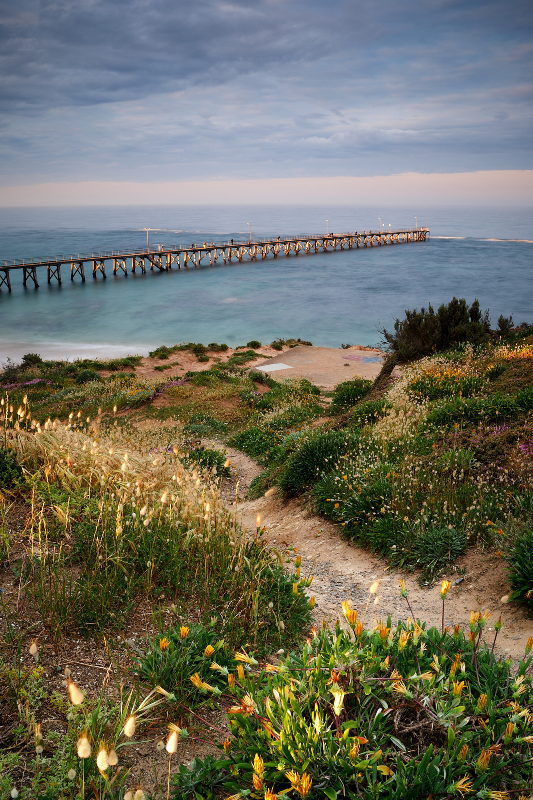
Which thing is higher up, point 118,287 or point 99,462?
point 118,287

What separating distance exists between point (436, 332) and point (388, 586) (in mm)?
11365

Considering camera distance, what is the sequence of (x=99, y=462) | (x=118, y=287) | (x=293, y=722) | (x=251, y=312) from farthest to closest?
(x=118, y=287)
(x=251, y=312)
(x=99, y=462)
(x=293, y=722)

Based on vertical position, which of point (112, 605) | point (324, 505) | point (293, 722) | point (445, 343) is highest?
point (445, 343)

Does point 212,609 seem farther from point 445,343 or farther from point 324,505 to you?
point 445,343

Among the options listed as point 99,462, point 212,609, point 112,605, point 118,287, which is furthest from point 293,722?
point 118,287

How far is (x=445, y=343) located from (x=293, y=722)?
14032 mm

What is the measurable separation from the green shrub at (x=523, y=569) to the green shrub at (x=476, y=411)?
Answer: 3.75 meters

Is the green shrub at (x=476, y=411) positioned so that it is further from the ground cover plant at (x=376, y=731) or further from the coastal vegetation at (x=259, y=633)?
the ground cover plant at (x=376, y=731)

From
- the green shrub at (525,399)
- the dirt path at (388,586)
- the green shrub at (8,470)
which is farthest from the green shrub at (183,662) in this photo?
the green shrub at (525,399)

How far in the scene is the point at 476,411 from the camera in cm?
790

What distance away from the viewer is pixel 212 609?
366cm

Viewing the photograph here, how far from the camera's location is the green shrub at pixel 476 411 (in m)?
7.67

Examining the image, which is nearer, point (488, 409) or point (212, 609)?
point (212, 609)

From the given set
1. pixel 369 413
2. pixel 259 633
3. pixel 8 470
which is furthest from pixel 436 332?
Result: pixel 259 633
